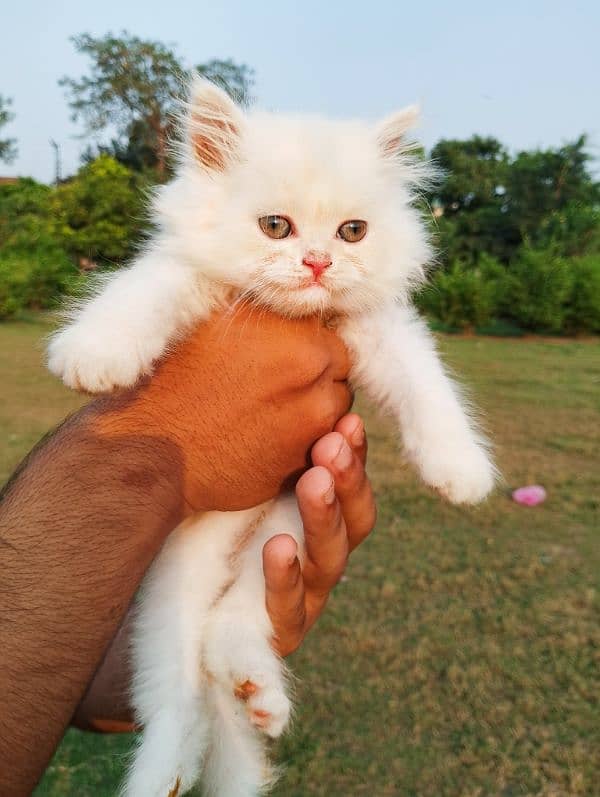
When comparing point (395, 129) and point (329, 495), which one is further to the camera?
point (395, 129)

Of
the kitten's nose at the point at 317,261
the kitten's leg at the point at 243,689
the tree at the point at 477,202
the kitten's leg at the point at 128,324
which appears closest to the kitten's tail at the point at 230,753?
the kitten's leg at the point at 243,689

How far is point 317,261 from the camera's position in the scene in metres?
1.97

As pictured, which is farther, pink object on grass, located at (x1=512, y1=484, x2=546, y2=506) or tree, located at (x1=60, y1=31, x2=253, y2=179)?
tree, located at (x1=60, y1=31, x2=253, y2=179)

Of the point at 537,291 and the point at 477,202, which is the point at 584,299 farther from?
the point at 477,202

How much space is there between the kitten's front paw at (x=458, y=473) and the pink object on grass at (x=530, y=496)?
404 centimetres

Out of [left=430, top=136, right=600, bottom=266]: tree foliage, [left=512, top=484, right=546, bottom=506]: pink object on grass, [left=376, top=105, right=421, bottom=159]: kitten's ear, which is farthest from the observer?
[left=430, top=136, right=600, bottom=266]: tree foliage

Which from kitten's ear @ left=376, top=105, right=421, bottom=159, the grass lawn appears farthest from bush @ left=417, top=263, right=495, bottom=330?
kitten's ear @ left=376, top=105, right=421, bottom=159

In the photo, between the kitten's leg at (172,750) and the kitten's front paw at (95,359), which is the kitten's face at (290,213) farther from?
the kitten's leg at (172,750)

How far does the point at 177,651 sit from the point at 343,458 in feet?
2.34

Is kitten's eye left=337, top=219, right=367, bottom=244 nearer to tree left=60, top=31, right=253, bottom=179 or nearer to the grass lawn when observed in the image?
the grass lawn

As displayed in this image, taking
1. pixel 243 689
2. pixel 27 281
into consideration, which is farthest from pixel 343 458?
pixel 27 281

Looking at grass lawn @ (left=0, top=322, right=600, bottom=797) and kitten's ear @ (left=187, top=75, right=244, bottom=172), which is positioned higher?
kitten's ear @ (left=187, top=75, right=244, bottom=172)

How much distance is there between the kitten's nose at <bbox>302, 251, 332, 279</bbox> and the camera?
197cm

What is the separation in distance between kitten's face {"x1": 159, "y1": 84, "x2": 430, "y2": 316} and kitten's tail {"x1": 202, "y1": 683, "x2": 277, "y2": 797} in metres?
1.14
